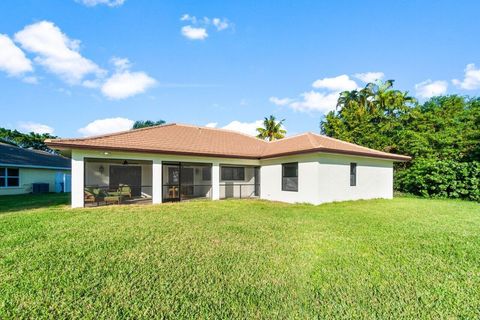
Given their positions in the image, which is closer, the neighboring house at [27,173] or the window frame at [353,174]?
the window frame at [353,174]

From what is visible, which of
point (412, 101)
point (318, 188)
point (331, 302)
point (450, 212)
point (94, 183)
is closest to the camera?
point (331, 302)

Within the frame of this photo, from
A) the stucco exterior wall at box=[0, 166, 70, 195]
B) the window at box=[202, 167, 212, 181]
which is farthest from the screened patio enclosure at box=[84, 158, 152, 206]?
the stucco exterior wall at box=[0, 166, 70, 195]

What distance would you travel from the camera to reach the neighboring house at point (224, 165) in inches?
434

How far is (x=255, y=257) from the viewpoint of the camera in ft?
15.3

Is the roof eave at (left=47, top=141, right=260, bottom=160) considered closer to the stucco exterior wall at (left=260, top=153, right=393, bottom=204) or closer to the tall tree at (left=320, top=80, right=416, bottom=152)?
the stucco exterior wall at (left=260, top=153, right=393, bottom=204)

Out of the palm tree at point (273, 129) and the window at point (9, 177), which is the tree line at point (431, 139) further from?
the window at point (9, 177)

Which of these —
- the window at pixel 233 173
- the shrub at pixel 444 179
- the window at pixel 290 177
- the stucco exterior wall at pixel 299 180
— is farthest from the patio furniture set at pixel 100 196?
the shrub at pixel 444 179

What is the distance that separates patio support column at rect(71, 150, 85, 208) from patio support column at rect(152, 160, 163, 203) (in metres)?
2.93

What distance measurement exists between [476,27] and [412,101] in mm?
16688

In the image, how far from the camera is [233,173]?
616 inches

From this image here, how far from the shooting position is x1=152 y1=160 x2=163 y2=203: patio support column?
462 inches

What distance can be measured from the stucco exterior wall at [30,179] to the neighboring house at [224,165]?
23.6 ft

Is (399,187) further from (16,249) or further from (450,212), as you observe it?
(16,249)

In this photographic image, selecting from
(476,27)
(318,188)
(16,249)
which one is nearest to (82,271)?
(16,249)
